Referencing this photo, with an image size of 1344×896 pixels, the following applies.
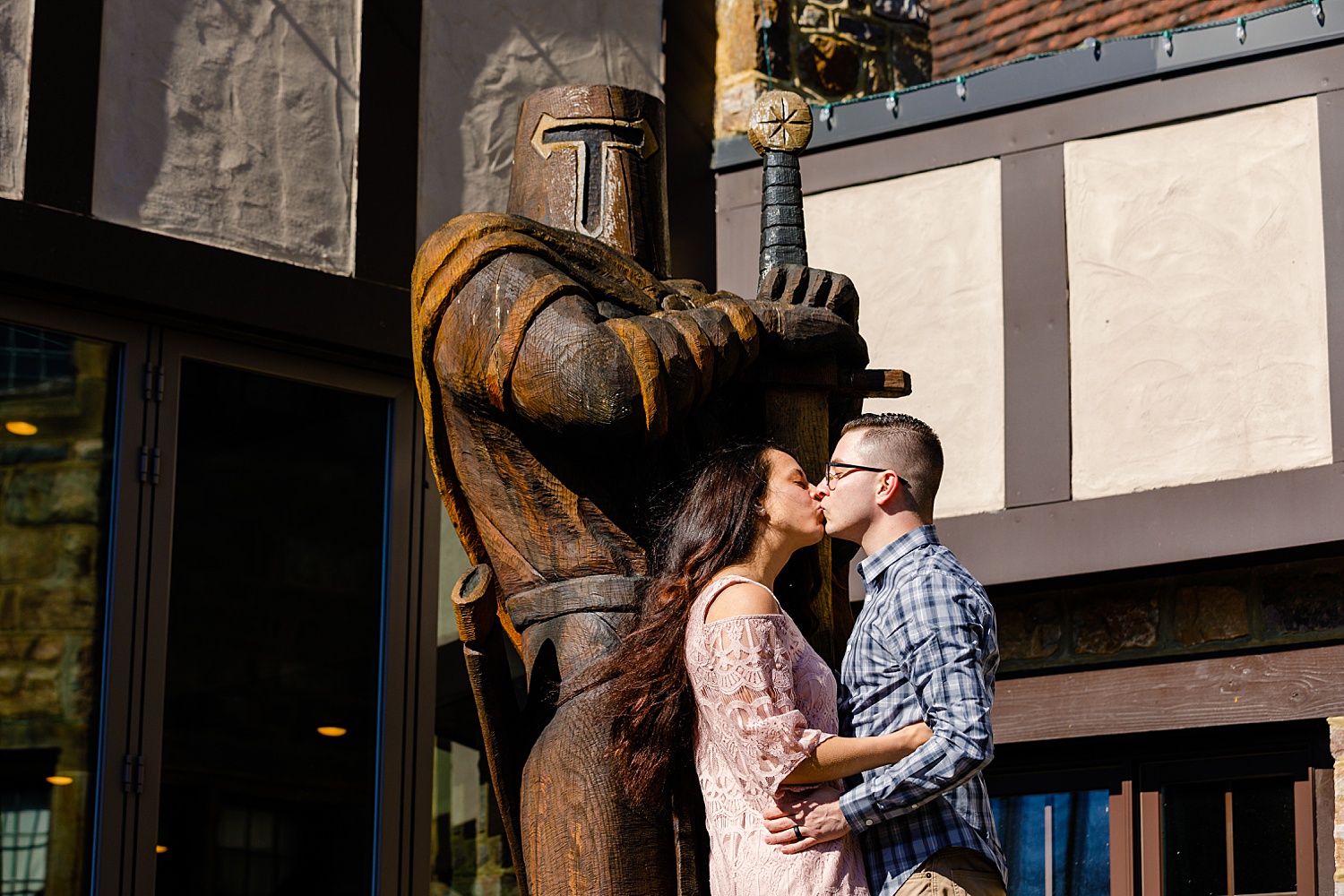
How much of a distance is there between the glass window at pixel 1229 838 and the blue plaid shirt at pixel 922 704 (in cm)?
360

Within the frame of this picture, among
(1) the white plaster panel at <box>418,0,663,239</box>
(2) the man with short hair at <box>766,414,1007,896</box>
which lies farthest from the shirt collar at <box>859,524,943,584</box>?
(1) the white plaster panel at <box>418,0,663,239</box>

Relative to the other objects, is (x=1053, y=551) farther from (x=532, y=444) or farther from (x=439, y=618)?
(x=532, y=444)

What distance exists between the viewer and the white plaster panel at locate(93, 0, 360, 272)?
22.4 ft

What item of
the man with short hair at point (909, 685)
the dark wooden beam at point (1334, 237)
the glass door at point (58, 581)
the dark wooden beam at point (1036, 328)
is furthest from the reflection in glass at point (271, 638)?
the man with short hair at point (909, 685)

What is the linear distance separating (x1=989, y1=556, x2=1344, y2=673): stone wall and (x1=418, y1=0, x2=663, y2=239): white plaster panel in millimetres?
2361

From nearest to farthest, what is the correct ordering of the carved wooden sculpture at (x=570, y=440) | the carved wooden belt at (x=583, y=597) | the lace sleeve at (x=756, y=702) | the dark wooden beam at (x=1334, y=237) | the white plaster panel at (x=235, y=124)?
the lace sleeve at (x=756, y=702)
the carved wooden sculpture at (x=570, y=440)
the carved wooden belt at (x=583, y=597)
the white plaster panel at (x=235, y=124)
the dark wooden beam at (x=1334, y=237)

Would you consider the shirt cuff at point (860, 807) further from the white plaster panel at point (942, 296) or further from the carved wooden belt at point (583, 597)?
the white plaster panel at point (942, 296)

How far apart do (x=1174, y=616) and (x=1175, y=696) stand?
11.5 inches

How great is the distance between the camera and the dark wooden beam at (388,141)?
740cm

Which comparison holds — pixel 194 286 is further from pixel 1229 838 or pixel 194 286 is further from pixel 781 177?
pixel 1229 838

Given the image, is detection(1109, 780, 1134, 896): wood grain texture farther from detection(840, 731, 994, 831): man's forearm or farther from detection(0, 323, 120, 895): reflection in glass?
detection(840, 731, 994, 831): man's forearm

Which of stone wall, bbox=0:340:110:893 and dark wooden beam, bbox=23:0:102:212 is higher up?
dark wooden beam, bbox=23:0:102:212

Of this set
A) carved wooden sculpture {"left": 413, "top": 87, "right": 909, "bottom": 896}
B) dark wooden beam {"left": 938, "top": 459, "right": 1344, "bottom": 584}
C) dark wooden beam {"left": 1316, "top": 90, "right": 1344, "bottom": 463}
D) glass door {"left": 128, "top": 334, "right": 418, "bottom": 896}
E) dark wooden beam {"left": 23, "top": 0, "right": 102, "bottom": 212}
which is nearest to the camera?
carved wooden sculpture {"left": 413, "top": 87, "right": 909, "bottom": 896}

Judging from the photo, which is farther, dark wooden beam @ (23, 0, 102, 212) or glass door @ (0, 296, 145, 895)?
dark wooden beam @ (23, 0, 102, 212)
